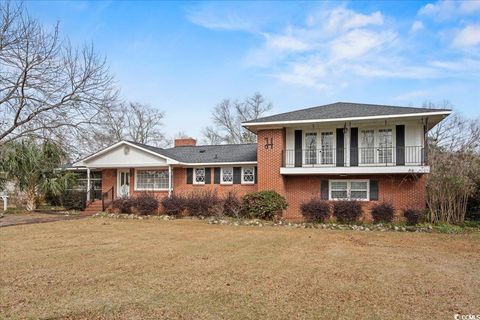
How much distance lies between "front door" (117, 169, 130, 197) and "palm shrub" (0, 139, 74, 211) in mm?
2870

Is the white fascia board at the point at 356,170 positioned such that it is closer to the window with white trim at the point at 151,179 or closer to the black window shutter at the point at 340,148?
the black window shutter at the point at 340,148

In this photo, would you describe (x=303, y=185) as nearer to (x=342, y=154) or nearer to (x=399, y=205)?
(x=342, y=154)

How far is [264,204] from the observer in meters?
16.8

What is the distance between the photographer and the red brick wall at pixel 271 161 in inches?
714

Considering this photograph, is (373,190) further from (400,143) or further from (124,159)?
(124,159)

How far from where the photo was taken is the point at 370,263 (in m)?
7.94

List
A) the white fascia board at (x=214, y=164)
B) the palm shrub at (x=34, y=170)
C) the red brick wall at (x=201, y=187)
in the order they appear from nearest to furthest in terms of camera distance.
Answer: the palm shrub at (x=34, y=170) < the white fascia board at (x=214, y=164) < the red brick wall at (x=201, y=187)

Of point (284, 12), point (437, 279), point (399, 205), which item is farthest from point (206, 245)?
point (399, 205)

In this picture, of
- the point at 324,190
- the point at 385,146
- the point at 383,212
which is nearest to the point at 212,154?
the point at 324,190

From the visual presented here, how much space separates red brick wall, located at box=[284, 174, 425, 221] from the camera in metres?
A: 16.8

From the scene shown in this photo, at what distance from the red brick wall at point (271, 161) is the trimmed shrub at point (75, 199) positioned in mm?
11784

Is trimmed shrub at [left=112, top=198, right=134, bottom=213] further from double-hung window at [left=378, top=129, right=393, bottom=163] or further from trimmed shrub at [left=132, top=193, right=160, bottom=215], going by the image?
double-hung window at [left=378, top=129, right=393, bottom=163]

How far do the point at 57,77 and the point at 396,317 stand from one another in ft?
50.5

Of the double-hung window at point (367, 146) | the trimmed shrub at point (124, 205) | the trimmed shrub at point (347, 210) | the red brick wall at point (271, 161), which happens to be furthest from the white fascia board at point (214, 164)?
the double-hung window at point (367, 146)
